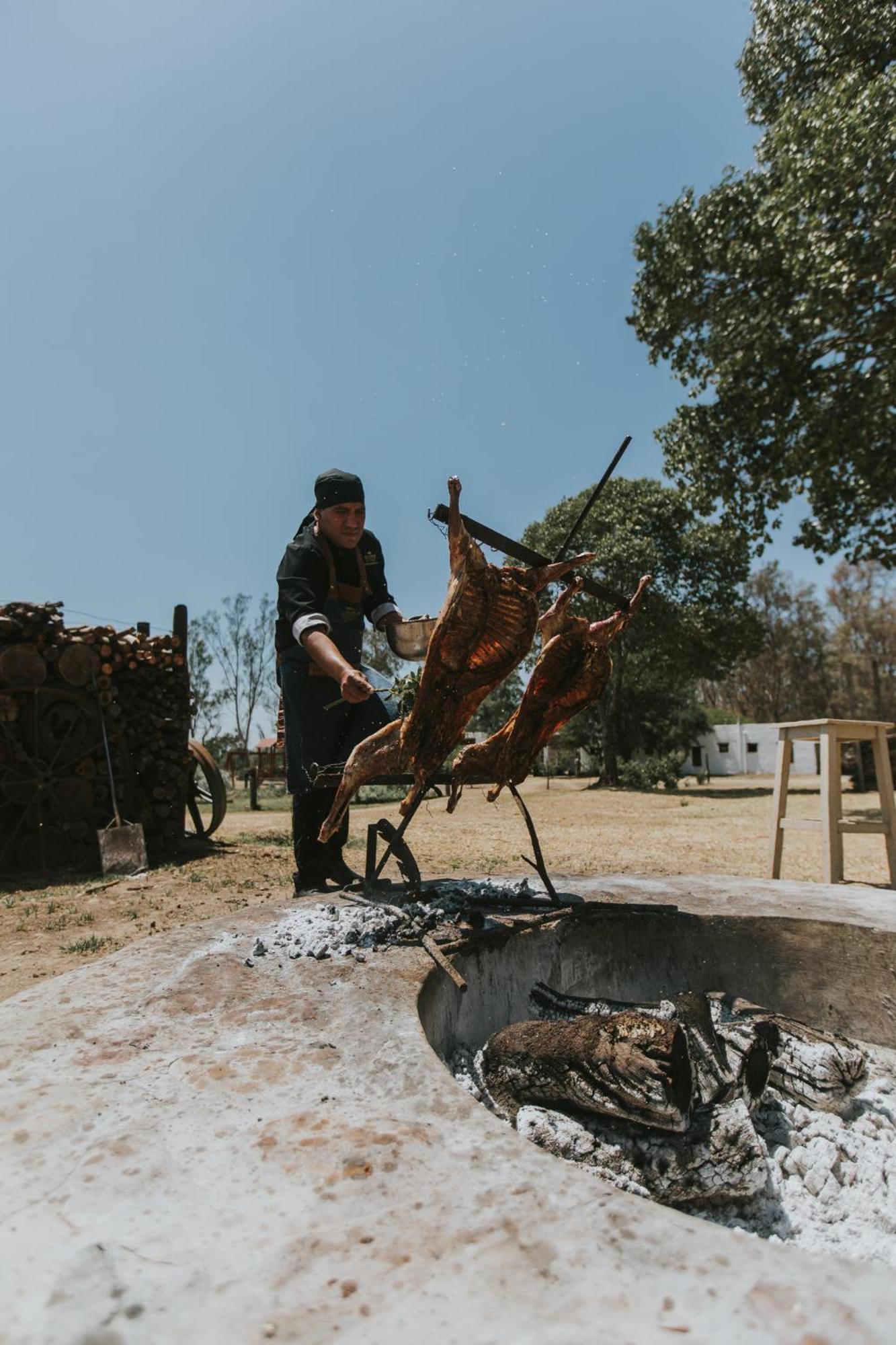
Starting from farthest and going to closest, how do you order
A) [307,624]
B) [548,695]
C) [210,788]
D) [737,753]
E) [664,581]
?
[737,753] → [664,581] → [210,788] → [307,624] → [548,695]

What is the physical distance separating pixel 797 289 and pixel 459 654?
10.6 m

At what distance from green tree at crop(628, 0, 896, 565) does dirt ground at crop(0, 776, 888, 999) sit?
5.28 m

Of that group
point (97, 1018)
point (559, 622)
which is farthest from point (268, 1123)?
point (559, 622)

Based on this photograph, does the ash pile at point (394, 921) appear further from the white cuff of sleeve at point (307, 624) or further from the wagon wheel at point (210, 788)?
the wagon wheel at point (210, 788)

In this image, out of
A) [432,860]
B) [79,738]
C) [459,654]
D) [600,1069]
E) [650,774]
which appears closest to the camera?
[600,1069]

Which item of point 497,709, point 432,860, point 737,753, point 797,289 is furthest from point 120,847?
point 737,753

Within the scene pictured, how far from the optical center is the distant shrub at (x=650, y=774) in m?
23.5

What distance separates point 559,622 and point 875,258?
9.40 m

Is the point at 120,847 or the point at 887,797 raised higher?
the point at 887,797

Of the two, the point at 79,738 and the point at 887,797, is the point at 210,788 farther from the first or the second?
the point at 887,797

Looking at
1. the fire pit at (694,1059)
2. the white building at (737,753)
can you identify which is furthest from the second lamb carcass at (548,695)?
the white building at (737,753)

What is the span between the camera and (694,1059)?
6.42 ft

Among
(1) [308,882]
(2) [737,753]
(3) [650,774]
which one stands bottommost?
(2) [737,753]

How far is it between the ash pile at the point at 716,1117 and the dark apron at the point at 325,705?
1837 millimetres
